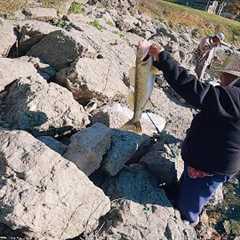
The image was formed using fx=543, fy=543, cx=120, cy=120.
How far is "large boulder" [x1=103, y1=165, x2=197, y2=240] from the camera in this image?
20.9 ft

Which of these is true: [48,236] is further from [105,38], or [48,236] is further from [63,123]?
[105,38]

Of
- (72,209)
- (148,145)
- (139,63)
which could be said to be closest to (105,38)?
(148,145)

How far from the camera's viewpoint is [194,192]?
6.71 metres

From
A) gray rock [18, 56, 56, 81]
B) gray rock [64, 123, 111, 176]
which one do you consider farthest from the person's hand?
gray rock [18, 56, 56, 81]

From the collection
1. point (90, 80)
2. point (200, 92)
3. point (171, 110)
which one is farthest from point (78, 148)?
point (171, 110)

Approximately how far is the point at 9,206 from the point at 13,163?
1.67 ft

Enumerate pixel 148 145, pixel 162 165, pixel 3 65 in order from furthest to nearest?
pixel 3 65 → pixel 148 145 → pixel 162 165

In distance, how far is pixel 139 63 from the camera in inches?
243

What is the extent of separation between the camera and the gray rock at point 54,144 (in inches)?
270

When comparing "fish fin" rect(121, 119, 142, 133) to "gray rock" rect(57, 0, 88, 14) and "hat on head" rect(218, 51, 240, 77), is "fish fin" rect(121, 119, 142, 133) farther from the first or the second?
"gray rock" rect(57, 0, 88, 14)

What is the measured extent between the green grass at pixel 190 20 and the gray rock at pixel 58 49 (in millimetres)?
24260

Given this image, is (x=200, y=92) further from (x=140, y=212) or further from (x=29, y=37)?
(x=29, y=37)

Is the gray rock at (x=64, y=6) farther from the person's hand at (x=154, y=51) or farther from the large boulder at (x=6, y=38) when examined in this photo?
the person's hand at (x=154, y=51)

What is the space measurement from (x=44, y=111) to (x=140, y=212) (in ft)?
6.40
